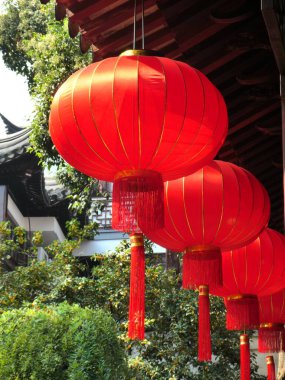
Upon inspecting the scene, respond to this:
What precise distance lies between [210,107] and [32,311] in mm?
2664

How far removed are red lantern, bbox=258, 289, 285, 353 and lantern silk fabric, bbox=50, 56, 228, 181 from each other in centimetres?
252

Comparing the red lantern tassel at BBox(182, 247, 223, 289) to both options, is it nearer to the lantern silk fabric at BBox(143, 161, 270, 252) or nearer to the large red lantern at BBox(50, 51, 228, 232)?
the lantern silk fabric at BBox(143, 161, 270, 252)

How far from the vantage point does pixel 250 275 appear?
4.46m

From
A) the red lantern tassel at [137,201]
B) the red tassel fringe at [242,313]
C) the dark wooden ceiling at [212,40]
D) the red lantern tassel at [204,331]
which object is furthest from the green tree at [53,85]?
the red lantern tassel at [137,201]

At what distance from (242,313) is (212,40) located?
1.60 metres

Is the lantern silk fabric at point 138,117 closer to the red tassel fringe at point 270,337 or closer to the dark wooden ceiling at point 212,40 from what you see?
the dark wooden ceiling at point 212,40

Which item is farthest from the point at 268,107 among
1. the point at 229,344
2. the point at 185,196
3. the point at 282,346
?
the point at 229,344

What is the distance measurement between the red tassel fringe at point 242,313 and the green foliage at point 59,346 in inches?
35.5

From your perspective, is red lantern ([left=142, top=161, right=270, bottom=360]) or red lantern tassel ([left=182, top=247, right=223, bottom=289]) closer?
red lantern ([left=142, top=161, right=270, bottom=360])

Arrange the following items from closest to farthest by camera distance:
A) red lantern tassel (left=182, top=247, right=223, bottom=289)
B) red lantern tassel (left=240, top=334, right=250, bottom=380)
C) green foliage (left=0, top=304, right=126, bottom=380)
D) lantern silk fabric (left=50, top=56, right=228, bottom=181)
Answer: lantern silk fabric (left=50, top=56, right=228, bottom=181) → red lantern tassel (left=182, top=247, right=223, bottom=289) → green foliage (left=0, top=304, right=126, bottom=380) → red lantern tassel (left=240, top=334, right=250, bottom=380)

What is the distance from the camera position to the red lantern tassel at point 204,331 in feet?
12.7

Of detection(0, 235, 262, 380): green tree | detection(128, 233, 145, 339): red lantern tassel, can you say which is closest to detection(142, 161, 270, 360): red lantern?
detection(128, 233, 145, 339): red lantern tassel

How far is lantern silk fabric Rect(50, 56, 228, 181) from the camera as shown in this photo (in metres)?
2.85

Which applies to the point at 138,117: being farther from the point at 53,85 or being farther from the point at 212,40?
the point at 53,85
